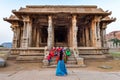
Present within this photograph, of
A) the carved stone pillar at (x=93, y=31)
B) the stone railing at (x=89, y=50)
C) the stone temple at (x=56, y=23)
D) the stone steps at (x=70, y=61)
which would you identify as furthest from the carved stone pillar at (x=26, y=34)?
the carved stone pillar at (x=93, y=31)

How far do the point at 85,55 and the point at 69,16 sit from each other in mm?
4627

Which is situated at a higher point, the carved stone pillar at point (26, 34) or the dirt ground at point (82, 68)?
the carved stone pillar at point (26, 34)

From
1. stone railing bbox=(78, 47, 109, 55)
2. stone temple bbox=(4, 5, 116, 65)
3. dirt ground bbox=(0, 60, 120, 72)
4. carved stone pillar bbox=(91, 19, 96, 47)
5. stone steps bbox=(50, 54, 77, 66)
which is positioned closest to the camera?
dirt ground bbox=(0, 60, 120, 72)

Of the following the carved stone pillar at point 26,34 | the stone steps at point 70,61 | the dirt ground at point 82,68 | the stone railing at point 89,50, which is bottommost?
the dirt ground at point 82,68

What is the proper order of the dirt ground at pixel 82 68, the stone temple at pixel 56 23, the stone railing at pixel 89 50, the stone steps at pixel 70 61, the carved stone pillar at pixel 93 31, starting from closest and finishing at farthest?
1. the dirt ground at pixel 82 68
2. the stone steps at pixel 70 61
3. the stone temple at pixel 56 23
4. the stone railing at pixel 89 50
5. the carved stone pillar at pixel 93 31

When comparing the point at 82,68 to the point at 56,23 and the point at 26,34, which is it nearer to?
the point at 26,34

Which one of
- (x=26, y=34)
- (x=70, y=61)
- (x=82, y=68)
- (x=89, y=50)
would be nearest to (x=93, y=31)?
(x=89, y=50)

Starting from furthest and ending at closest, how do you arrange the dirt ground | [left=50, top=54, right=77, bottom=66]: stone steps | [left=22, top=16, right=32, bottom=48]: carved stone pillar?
[left=22, top=16, right=32, bottom=48]: carved stone pillar → [left=50, top=54, right=77, bottom=66]: stone steps → the dirt ground

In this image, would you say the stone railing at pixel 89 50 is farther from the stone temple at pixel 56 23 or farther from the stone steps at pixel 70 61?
the stone steps at pixel 70 61

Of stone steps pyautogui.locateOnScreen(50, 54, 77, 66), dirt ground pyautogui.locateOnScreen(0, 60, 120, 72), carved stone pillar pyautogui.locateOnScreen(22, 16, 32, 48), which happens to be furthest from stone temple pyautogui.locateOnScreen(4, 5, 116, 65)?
dirt ground pyautogui.locateOnScreen(0, 60, 120, 72)

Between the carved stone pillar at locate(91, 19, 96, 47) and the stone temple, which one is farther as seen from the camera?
the carved stone pillar at locate(91, 19, 96, 47)

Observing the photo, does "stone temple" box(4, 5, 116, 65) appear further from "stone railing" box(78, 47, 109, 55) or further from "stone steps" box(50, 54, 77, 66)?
"stone steps" box(50, 54, 77, 66)

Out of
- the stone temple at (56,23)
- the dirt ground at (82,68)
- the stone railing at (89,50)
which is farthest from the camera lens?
the stone railing at (89,50)

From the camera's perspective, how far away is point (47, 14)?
49.8 feet
